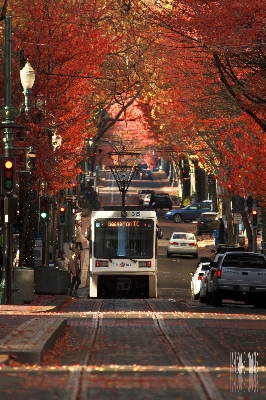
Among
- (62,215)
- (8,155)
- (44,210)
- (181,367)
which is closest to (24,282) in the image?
(8,155)

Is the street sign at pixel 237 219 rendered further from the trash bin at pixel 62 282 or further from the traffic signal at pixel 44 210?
the trash bin at pixel 62 282

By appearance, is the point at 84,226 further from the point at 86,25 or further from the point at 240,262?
the point at 240,262

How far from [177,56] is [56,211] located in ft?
39.3

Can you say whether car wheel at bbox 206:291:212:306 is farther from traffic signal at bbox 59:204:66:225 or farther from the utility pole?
traffic signal at bbox 59:204:66:225

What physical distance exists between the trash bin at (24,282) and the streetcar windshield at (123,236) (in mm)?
7899

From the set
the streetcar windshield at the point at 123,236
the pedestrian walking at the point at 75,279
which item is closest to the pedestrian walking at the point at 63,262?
the pedestrian walking at the point at 75,279

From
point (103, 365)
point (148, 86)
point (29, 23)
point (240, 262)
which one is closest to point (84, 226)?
point (148, 86)

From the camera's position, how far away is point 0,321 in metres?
19.4

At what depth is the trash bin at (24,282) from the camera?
2895 centimetres

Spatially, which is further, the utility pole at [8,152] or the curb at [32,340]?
the utility pole at [8,152]

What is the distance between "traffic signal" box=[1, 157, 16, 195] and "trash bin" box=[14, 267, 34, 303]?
349 centimetres

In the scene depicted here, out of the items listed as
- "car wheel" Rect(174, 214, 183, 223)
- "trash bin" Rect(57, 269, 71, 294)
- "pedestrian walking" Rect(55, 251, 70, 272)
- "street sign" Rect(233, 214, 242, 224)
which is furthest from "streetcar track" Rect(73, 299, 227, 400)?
"car wheel" Rect(174, 214, 183, 223)

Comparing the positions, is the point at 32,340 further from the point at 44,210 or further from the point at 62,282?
the point at 44,210

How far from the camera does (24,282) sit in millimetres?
29094
